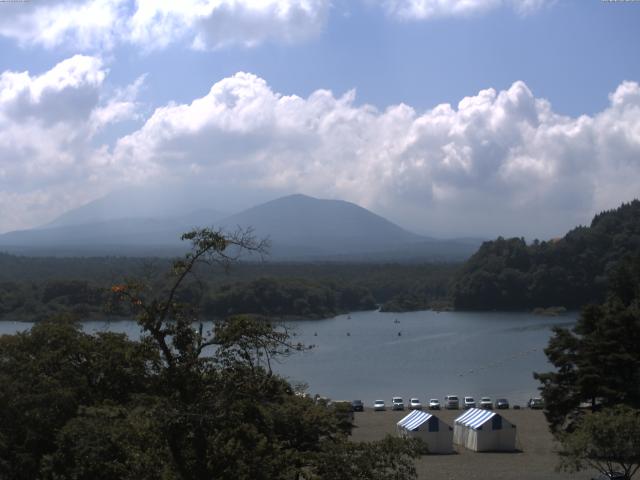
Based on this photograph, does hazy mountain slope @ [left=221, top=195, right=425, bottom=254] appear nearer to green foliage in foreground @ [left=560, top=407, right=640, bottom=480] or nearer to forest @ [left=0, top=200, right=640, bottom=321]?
forest @ [left=0, top=200, right=640, bottom=321]

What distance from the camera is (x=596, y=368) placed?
36.8ft

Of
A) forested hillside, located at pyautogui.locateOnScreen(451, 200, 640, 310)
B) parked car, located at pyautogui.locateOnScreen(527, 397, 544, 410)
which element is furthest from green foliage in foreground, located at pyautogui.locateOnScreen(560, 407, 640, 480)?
forested hillside, located at pyautogui.locateOnScreen(451, 200, 640, 310)

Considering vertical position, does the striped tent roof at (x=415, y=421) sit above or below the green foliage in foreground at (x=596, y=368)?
below

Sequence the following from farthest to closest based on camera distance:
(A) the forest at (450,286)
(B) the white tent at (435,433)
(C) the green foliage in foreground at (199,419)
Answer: (A) the forest at (450,286) → (B) the white tent at (435,433) → (C) the green foliage in foreground at (199,419)

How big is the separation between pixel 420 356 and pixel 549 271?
1795cm

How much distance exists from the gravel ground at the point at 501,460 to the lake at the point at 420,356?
2.19m

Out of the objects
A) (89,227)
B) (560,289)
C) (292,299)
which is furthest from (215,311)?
(89,227)

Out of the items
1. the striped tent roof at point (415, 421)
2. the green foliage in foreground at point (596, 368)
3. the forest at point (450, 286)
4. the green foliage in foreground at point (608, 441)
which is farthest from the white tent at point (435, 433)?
the forest at point (450, 286)

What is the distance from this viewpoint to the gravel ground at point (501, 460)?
10.3m

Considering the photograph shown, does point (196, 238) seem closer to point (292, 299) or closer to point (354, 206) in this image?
point (292, 299)

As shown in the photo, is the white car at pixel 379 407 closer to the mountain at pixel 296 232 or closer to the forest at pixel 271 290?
the forest at pixel 271 290

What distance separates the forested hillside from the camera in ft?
137

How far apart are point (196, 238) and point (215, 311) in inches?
1270

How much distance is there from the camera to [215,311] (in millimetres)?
35406
